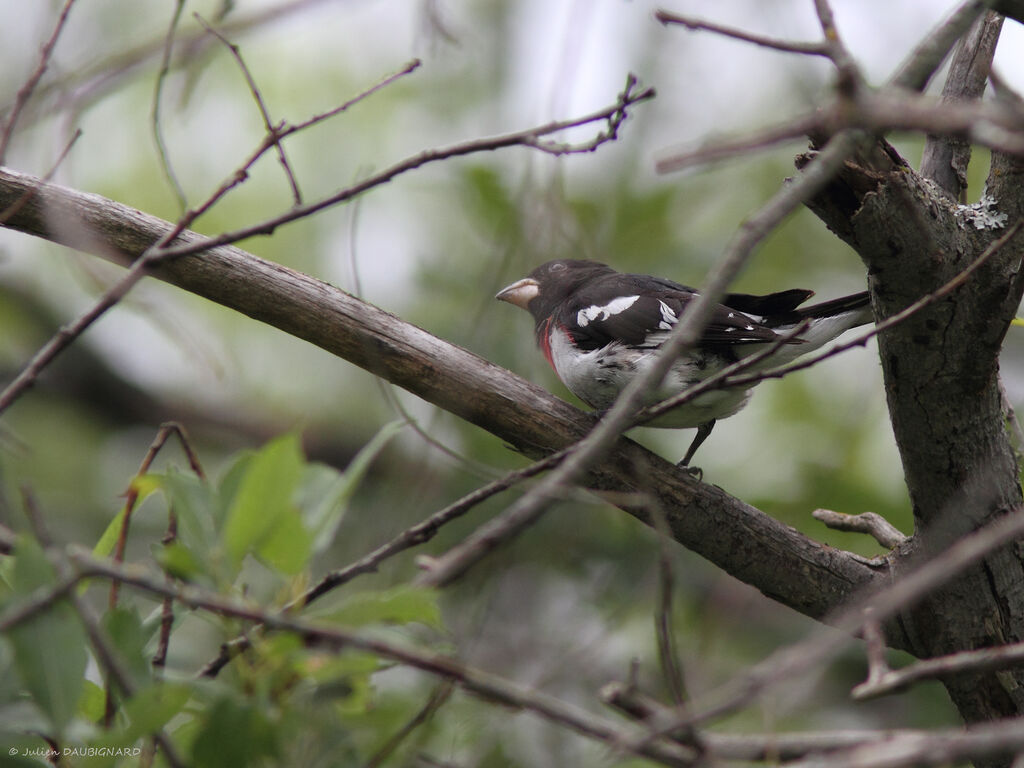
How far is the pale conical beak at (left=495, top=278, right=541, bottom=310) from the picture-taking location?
4.84m

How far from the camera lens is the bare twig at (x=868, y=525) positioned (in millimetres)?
3096

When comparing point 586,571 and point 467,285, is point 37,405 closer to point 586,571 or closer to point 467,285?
point 467,285

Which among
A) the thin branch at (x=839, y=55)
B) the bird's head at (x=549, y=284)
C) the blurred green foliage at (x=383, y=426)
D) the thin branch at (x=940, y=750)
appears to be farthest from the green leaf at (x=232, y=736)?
the bird's head at (x=549, y=284)

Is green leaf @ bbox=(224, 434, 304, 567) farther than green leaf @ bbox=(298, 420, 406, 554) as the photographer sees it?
No

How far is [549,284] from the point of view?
4.78m

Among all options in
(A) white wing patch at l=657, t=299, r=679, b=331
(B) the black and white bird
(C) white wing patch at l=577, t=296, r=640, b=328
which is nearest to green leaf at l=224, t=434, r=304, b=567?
(B) the black and white bird

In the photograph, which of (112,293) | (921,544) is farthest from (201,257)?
(921,544)

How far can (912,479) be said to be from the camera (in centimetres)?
276

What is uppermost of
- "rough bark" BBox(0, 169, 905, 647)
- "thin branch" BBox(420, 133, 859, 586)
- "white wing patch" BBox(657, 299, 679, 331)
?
"white wing patch" BBox(657, 299, 679, 331)

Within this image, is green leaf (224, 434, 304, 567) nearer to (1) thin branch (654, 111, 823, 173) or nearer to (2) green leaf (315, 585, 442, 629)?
(2) green leaf (315, 585, 442, 629)

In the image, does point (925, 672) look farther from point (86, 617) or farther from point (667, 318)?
point (667, 318)

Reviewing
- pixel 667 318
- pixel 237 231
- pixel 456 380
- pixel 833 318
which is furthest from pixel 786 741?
pixel 667 318

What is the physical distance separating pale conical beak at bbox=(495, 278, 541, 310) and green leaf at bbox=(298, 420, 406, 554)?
3.23m

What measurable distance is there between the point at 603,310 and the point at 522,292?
0.90m
